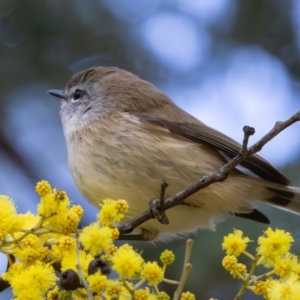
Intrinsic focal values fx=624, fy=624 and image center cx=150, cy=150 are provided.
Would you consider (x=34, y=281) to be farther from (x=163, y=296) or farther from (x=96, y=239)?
(x=163, y=296)

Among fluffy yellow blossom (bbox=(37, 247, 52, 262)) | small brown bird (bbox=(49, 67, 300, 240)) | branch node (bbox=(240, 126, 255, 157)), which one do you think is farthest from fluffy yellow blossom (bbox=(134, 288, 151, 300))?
small brown bird (bbox=(49, 67, 300, 240))

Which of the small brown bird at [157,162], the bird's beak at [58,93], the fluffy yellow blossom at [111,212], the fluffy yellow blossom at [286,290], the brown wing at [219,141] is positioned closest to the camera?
the fluffy yellow blossom at [286,290]

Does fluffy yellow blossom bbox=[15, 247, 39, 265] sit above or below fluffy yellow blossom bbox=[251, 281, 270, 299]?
above

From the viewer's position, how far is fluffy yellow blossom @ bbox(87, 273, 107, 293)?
4.32ft

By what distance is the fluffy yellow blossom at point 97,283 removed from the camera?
1.32m

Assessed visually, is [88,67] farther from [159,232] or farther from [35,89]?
[159,232]

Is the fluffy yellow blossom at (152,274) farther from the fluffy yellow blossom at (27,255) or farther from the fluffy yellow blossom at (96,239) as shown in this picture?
the fluffy yellow blossom at (27,255)

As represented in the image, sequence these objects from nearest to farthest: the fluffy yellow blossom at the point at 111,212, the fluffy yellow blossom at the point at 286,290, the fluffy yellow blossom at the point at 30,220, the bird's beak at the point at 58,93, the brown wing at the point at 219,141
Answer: the fluffy yellow blossom at the point at 286,290 → the fluffy yellow blossom at the point at 111,212 → the fluffy yellow blossom at the point at 30,220 → the brown wing at the point at 219,141 → the bird's beak at the point at 58,93

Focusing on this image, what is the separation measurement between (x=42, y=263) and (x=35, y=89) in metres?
2.19

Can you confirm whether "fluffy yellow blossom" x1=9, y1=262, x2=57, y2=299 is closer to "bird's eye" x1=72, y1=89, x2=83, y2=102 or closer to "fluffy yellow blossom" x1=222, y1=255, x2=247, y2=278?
"fluffy yellow blossom" x1=222, y1=255, x2=247, y2=278

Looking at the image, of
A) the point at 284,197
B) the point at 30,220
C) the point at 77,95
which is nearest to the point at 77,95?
the point at 77,95

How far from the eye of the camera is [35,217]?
175cm

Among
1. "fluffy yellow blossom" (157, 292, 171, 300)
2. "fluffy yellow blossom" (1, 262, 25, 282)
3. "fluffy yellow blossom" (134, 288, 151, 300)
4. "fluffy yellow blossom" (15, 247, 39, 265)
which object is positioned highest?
"fluffy yellow blossom" (15, 247, 39, 265)

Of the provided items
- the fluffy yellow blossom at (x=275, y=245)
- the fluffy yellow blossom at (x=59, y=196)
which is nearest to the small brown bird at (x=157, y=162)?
the fluffy yellow blossom at (x=59, y=196)
